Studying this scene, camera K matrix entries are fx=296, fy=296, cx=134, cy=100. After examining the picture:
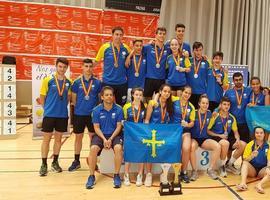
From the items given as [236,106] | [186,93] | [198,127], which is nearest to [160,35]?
[186,93]

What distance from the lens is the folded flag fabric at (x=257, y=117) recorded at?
4406 millimetres

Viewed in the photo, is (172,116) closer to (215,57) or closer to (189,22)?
(215,57)

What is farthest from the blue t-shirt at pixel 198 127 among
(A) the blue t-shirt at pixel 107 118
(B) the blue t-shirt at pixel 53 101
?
(B) the blue t-shirt at pixel 53 101

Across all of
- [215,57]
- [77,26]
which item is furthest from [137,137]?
[77,26]

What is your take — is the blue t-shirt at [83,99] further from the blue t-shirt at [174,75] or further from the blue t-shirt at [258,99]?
the blue t-shirt at [258,99]

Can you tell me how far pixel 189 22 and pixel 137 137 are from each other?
19.5 ft

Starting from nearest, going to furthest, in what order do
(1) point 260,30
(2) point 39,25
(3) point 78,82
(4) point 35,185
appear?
(4) point 35,185, (3) point 78,82, (2) point 39,25, (1) point 260,30

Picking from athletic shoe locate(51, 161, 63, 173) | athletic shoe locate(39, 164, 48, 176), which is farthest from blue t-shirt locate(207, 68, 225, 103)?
athletic shoe locate(39, 164, 48, 176)

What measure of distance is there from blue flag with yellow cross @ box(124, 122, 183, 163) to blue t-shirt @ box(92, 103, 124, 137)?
16cm

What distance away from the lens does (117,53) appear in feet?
14.6

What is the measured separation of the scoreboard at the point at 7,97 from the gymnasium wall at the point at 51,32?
6.63 ft

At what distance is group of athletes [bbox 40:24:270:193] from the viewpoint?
384 centimetres

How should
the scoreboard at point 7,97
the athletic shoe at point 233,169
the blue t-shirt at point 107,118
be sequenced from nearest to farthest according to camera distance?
1. the blue t-shirt at point 107,118
2. the athletic shoe at point 233,169
3. the scoreboard at point 7,97

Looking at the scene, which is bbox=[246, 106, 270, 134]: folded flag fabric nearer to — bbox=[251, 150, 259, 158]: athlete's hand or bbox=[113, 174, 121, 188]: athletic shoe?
bbox=[251, 150, 259, 158]: athlete's hand
